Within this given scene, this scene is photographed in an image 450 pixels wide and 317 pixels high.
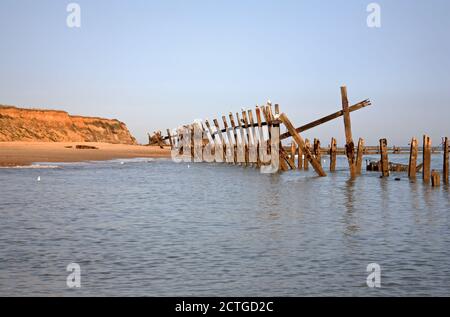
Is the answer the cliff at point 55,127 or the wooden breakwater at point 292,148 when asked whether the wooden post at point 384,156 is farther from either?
the cliff at point 55,127

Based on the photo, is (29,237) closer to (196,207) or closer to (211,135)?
(196,207)

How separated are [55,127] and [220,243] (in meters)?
83.7

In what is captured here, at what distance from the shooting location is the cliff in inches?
3169

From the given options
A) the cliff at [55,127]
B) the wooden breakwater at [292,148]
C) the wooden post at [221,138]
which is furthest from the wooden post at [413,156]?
the cliff at [55,127]

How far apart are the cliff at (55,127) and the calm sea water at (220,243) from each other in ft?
195

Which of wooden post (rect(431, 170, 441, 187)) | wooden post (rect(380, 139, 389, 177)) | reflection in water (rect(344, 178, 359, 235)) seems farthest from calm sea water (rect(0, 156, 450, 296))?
wooden post (rect(380, 139, 389, 177))

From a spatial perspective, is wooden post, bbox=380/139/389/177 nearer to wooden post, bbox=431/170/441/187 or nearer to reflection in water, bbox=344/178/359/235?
reflection in water, bbox=344/178/359/235

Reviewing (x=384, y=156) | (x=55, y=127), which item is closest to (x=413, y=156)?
(x=384, y=156)

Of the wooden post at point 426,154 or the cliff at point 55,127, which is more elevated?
the cliff at point 55,127

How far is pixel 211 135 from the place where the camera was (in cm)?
4572

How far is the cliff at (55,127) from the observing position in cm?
8050

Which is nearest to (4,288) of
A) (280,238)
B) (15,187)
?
(280,238)

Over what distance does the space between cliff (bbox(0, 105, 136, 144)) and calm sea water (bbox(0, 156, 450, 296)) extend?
5955 centimetres
